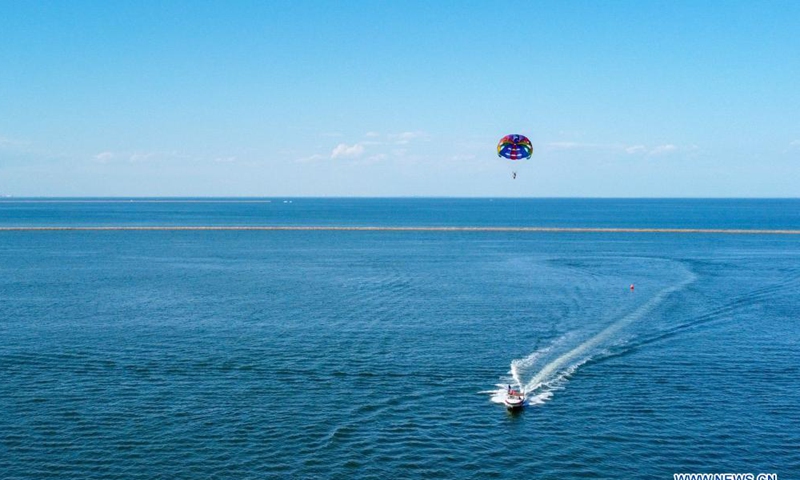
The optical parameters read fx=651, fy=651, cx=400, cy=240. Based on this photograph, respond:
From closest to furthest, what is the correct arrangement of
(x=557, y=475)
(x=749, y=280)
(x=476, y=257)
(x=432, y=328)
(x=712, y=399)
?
(x=557, y=475), (x=712, y=399), (x=432, y=328), (x=749, y=280), (x=476, y=257)

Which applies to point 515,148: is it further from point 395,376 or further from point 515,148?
point 395,376

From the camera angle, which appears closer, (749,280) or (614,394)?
(614,394)

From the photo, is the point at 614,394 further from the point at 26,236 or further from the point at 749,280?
the point at 26,236

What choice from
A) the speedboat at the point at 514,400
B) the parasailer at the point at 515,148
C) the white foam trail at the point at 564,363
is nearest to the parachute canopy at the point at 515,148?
the parasailer at the point at 515,148

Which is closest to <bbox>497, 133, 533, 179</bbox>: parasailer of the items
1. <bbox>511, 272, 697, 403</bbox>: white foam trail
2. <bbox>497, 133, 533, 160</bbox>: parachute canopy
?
<bbox>497, 133, 533, 160</bbox>: parachute canopy

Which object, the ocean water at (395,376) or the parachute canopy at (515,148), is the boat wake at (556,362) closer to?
the ocean water at (395,376)

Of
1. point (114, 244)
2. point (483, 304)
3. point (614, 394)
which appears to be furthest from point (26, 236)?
point (614, 394)

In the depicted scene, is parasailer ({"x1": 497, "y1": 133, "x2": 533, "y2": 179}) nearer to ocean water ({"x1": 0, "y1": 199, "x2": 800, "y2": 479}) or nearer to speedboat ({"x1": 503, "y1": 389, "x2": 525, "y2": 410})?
ocean water ({"x1": 0, "y1": 199, "x2": 800, "y2": 479})
